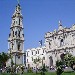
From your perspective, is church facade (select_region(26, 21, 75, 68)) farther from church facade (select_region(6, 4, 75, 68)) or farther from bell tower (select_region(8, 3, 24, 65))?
bell tower (select_region(8, 3, 24, 65))

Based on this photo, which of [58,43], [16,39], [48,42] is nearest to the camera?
[16,39]

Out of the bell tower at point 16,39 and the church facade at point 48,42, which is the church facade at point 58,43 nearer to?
the church facade at point 48,42

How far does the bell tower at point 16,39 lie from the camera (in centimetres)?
6605

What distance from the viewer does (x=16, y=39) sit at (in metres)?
66.6

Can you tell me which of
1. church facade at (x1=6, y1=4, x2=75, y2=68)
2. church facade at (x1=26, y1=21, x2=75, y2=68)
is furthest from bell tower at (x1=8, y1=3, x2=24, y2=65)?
church facade at (x1=26, y1=21, x2=75, y2=68)

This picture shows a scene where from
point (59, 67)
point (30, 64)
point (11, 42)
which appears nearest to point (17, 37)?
point (11, 42)

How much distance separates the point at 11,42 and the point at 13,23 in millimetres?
5080

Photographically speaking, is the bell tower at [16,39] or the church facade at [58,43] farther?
the bell tower at [16,39]

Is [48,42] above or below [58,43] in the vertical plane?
above

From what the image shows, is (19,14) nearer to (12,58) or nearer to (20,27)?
(20,27)

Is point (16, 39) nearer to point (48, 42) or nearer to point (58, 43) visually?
point (48, 42)

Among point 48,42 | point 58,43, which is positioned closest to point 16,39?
point 48,42

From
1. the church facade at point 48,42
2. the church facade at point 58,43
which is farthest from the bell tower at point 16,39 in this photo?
the church facade at point 58,43

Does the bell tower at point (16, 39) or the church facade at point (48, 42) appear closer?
the church facade at point (48, 42)
